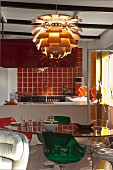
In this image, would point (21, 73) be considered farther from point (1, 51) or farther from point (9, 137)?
point (9, 137)

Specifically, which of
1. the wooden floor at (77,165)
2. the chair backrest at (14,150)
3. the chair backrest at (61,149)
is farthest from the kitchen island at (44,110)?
the chair backrest at (14,150)

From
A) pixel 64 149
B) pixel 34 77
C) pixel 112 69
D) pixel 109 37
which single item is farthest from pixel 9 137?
pixel 34 77

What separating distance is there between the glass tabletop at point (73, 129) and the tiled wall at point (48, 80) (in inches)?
279

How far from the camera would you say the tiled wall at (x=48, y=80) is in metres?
12.1

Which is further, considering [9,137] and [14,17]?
[14,17]

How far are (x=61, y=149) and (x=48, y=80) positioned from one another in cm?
844

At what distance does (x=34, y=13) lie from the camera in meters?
7.07

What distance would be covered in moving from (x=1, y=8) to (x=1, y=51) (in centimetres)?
126

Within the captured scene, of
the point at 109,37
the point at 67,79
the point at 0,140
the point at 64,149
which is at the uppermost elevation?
the point at 109,37

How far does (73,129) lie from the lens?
4566mm

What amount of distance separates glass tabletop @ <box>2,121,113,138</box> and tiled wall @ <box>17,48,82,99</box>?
7.10 meters

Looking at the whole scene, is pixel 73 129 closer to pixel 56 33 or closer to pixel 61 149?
pixel 61 149

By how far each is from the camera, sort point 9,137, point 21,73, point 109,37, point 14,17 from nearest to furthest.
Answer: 1. point 9,137
2. point 14,17
3. point 109,37
4. point 21,73

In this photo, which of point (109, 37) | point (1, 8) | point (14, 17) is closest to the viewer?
point (1, 8)
